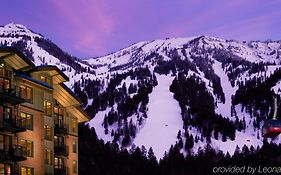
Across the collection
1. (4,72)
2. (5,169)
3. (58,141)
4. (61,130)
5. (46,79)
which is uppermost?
(46,79)

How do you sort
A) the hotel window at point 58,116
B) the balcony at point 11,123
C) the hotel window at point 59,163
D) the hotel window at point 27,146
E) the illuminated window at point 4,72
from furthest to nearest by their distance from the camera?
the hotel window at point 58,116 < the hotel window at point 59,163 < the hotel window at point 27,146 < the illuminated window at point 4,72 < the balcony at point 11,123

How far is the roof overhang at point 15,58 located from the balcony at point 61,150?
12.1 metres

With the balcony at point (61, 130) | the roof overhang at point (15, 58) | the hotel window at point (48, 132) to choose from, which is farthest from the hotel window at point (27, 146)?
the balcony at point (61, 130)

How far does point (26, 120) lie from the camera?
7069cm

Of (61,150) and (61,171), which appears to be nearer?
(61,171)

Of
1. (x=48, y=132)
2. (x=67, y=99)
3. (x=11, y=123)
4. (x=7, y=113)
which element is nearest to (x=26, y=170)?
(x=11, y=123)

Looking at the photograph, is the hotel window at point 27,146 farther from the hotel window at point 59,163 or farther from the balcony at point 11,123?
the hotel window at point 59,163

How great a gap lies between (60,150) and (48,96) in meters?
7.27

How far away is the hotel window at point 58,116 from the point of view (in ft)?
264

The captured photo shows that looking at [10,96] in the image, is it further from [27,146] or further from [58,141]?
[58,141]

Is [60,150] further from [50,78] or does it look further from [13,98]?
[13,98]

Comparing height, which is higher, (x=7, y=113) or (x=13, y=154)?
(x=7, y=113)

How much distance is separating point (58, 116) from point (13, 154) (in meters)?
17.0

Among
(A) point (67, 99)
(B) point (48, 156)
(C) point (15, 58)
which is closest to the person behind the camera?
(C) point (15, 58)
